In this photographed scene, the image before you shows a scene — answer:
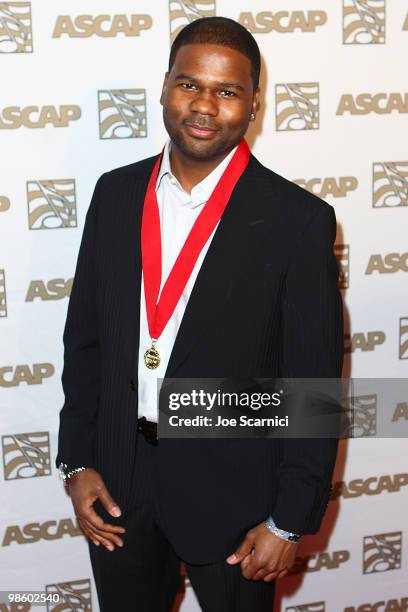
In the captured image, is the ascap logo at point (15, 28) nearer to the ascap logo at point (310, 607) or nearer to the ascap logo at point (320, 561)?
the ascap logo at point (320, 561)

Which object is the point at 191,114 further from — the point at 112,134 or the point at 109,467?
the point at 109,467

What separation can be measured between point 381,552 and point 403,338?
34.2 inches

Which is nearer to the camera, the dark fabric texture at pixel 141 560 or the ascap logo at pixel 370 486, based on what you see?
the dark fabric texture at pixel 141 560

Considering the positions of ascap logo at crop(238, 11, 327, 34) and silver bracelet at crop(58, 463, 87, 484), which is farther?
ascap logo at crop(238, 11, 327, 34)

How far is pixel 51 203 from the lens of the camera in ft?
8.69

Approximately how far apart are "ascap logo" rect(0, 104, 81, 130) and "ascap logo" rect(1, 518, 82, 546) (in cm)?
137

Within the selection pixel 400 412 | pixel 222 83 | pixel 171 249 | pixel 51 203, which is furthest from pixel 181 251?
pixel 400 412

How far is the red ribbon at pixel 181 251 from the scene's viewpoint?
1970 mm

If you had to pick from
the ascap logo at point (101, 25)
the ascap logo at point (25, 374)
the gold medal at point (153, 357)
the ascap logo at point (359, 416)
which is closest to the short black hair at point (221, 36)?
the ascap logo at point (101, 25)

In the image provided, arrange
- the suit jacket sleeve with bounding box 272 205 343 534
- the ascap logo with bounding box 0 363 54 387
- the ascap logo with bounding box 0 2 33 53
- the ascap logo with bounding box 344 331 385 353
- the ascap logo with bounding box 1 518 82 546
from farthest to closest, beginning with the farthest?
the ascap logo with bounding box 344 331 385 353, the ascap logo with bounding box 1 518 82 546, the ascap logo with bounding box 0 363 54 387, the ascap logo with bounding box 0 2 33 53, the suit jacket sleeve with bounding box 272 205 343 534

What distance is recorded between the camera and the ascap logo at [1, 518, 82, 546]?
2865 millimetres

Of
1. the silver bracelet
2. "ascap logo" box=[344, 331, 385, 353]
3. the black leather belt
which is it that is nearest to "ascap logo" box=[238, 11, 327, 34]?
"ascap logo" box=[344, 331, 385, 353]

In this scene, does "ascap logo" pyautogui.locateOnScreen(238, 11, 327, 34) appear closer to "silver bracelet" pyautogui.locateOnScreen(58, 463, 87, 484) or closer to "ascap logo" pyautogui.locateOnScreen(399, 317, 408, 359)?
"ascap logo" pyautogui.locateOnScreen(399, 317, 408, 359)

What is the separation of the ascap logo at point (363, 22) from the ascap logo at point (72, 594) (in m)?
2.13
